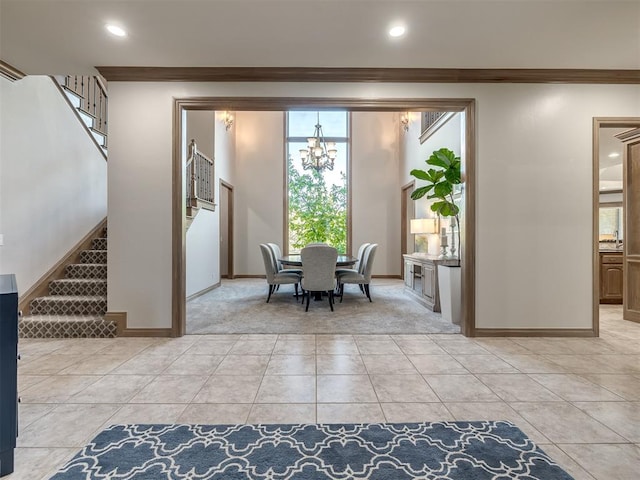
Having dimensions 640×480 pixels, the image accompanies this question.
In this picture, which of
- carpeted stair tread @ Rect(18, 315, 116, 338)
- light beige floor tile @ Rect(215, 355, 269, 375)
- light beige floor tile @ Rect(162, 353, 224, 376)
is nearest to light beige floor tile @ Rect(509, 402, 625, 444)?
light beige floor tile @ Rect(215, 355, 269, 375)

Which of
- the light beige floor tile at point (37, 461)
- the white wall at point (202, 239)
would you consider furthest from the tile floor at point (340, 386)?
the white wall at point (202, 239)

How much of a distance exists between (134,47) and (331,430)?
358cm

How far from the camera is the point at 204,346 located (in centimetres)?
328

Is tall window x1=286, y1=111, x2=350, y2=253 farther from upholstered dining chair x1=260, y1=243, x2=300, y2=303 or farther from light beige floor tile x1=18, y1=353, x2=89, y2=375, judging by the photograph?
light beige floor tile x1=18, y1=353, x2=89, y2=375

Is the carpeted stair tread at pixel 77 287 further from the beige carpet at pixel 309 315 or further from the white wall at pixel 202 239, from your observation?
the white wall at pixel 202 239

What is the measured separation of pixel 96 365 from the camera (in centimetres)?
279

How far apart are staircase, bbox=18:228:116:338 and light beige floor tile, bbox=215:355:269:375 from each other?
157 cm

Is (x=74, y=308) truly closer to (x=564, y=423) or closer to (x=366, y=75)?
(x=366, y=75)

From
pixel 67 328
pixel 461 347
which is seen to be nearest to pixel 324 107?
pixel 461 347

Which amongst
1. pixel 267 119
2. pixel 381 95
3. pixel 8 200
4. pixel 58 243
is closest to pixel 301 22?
pixel 381 95

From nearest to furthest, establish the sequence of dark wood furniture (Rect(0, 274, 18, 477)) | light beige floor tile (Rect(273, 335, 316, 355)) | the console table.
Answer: dark wood furniture (Rect(0, 274, 18, 477)), light beige floor tile (Rect(273, 335, 316, 355)), the console table

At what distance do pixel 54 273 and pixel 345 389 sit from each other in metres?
3.95

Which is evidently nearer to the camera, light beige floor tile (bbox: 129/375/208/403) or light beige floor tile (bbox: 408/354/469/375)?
light beige floor tile (bbox: 129/375/208/403)

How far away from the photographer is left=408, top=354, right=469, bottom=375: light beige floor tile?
2656mm
